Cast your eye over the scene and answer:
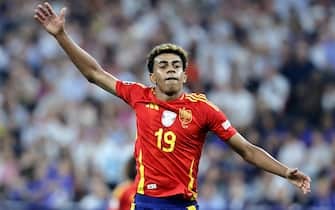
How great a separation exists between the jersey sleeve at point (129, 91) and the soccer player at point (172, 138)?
6 cm

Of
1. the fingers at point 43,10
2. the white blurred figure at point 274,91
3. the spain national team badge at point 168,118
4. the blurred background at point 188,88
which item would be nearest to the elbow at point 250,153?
the spain national team badge at point 168,118

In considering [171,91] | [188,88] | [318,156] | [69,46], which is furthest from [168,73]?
[188,88]

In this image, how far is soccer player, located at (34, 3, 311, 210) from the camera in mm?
8570

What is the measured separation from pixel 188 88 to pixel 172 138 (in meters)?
8.09

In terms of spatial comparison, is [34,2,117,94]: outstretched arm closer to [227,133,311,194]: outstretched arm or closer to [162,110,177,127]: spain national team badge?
[162,110,177,127]: spain national team badge

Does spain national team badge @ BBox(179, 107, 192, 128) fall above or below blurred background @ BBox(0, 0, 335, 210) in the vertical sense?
below

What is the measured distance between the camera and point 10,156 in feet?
52.5

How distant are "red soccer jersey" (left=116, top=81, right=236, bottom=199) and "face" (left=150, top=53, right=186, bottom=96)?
112mm

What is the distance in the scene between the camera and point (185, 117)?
8641mm

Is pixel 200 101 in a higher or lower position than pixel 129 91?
lower

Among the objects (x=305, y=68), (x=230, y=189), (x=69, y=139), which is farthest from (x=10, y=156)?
(x=305, y=68)

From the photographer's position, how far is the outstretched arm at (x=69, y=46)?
8.78 metres

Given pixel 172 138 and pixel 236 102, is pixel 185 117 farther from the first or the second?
pixel 236 102

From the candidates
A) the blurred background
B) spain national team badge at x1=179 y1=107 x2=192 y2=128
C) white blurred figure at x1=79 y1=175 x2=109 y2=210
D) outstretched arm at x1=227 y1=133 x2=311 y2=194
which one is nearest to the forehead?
spain national team badge at x1=179 y1=107 x2=192 y2=128
